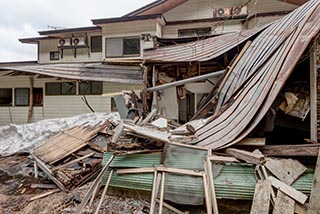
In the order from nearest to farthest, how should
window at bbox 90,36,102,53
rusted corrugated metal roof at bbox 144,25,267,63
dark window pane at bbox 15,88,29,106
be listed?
rusted corrugated metal roof at bbox 144,25,267,63 → dark window pane at bbox 15,88,29,106 → window at bbox 90,36,102,53

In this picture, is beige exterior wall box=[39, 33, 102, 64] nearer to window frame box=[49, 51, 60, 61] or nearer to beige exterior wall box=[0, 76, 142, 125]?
window frame box=[49, 51, 60, 61]

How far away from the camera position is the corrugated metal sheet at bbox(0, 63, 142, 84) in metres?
9.20

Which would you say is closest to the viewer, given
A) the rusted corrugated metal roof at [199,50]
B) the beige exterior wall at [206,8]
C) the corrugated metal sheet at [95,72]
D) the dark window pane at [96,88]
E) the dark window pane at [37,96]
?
the rusted corrugated metal roof at [199,50]

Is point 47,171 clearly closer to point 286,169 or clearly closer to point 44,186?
point 44,186

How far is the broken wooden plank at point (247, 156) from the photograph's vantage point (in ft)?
11.7

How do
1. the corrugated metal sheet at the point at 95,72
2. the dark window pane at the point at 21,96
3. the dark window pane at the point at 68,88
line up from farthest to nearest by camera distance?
the dark window pane at the point at 21,96
the dark window pane at the point at 68,88
the corrugated metal sheet at the point at 95,72

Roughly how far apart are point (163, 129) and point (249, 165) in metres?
1.95

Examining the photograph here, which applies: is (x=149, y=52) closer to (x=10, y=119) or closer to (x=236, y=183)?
(x=236, y=183)

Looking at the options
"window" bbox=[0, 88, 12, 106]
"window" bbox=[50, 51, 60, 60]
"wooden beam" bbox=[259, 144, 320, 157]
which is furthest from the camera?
"window" bbox=[50, 51, 60, 60]

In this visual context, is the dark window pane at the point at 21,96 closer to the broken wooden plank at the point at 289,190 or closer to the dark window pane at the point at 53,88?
the dark window pane at the point at 53,88

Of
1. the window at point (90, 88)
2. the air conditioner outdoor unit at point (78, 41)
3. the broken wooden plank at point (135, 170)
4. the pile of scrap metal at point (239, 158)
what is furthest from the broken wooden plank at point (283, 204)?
the air conditioner outdoor unit at point (78, 41)

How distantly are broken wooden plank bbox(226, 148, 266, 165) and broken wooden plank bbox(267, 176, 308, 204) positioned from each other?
0.26m

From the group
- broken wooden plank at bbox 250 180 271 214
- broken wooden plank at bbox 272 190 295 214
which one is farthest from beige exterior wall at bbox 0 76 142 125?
broken wooden plank at bbox 272 190 295 214

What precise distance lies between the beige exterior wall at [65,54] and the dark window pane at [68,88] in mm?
2006
